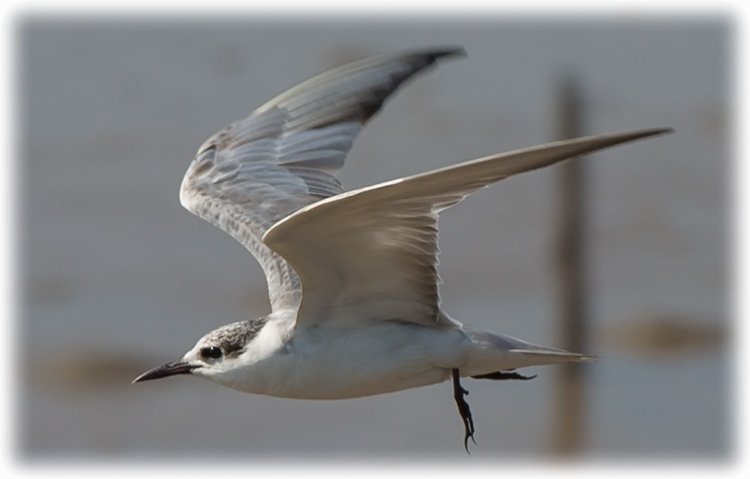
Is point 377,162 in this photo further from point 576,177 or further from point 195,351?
point 195,351

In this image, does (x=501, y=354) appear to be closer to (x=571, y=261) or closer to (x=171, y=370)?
(x=171, y=370)

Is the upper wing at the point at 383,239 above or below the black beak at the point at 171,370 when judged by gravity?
above

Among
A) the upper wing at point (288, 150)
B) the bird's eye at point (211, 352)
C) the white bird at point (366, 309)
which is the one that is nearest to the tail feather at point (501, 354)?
the white bird at point (366, 309)

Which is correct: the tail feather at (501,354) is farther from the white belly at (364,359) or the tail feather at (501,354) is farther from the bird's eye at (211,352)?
the bird's eye at (211,352)

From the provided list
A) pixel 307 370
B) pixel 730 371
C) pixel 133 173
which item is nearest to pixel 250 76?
pixel 133 173

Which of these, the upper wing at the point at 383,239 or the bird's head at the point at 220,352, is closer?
the upper wing at the point at 383,239

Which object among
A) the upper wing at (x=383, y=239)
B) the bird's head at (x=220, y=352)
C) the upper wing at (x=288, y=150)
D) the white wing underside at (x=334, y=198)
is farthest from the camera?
the upper wing at (x=288, y=150)

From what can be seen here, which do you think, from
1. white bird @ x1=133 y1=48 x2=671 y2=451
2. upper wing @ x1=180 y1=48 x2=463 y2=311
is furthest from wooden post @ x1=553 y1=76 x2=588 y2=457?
white bird @ x1=133 y1=48 x2=671 y2=451

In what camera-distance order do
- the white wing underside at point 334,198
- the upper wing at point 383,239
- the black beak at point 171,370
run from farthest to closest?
the black beak at point 171,370
the white wing underside at point 334,198
the upper wing at point 383,239
